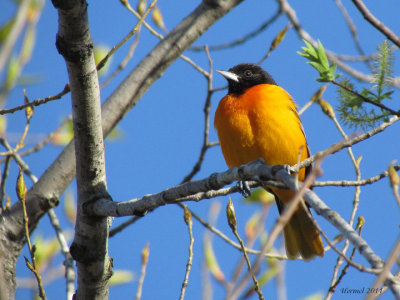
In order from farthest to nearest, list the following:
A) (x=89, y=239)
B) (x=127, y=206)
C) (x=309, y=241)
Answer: (x=309, y=241), (x=89, y=239), (x=127, y=206)

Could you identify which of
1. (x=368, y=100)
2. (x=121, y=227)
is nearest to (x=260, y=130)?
(x=121, y=227)

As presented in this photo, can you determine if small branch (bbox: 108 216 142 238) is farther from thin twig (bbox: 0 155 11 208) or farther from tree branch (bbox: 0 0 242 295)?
thin twig (bbox: 0 155 11 208)

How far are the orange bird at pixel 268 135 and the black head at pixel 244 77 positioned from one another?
126 mm

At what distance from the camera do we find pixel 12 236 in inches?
136

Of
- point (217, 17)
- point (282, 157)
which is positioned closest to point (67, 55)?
point (217, 17)

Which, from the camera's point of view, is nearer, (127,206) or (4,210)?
(127,206)

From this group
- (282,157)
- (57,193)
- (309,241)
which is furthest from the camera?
(309,241)

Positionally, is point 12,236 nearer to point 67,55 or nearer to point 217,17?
point 67,55

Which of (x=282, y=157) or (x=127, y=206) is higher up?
(x=282, y=157)

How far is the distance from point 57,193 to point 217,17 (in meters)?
1.90

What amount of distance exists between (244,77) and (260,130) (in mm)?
1291

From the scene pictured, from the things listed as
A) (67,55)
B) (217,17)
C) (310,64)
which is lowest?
(310,64)

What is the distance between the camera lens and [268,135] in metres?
4.60

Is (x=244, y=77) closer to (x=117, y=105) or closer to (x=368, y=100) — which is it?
(x=117, y=105)
